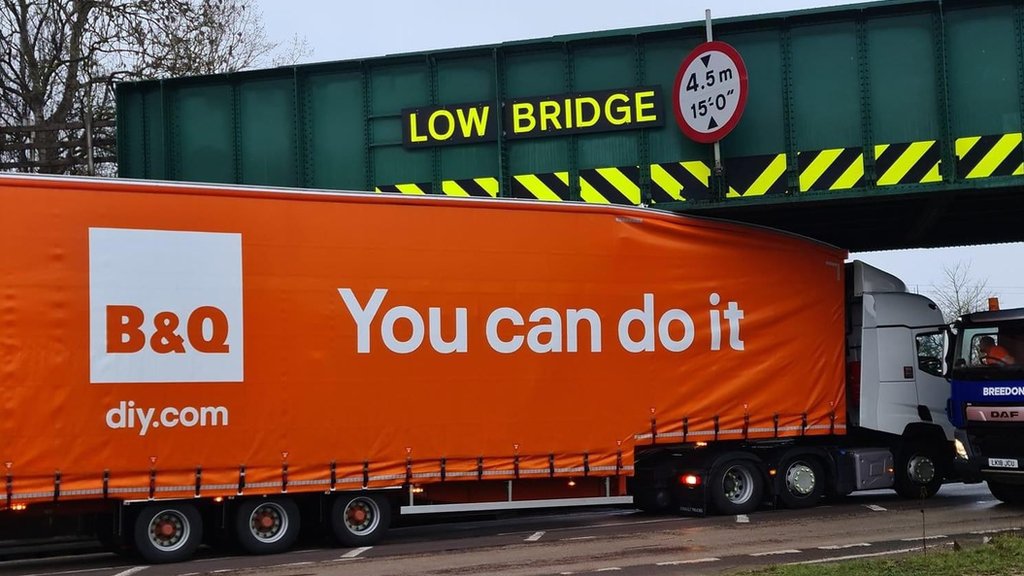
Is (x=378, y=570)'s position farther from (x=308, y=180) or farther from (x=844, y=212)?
(x=844, y=212)

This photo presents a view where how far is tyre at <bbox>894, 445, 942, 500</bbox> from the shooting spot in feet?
57.8

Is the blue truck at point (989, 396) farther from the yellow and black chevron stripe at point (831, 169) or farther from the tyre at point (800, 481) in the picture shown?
the yellow and black chevron stripe at point (831, 169)

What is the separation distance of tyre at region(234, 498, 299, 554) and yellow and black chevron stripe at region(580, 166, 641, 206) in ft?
21.7

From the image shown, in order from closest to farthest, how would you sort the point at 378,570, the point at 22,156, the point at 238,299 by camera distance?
the point at 378,570, the point at 238,299, the point at 22,156

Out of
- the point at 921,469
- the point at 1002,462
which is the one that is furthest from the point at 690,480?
the point at 1002,462

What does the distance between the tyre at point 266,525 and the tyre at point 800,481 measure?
709 cm

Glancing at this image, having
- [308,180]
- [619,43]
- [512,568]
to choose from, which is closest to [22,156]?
[308,180]

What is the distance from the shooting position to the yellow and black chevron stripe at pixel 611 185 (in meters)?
17.1

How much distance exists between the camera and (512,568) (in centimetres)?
1184

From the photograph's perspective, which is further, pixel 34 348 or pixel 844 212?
pixel 844 212

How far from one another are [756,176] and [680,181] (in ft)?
3.54

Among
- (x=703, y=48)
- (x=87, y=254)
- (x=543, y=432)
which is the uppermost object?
(x=703, y=48)

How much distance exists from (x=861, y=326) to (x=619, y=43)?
5474mm

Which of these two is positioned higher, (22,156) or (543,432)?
(22,156)
